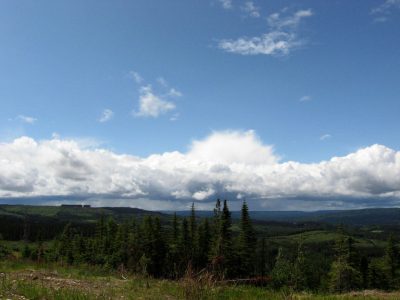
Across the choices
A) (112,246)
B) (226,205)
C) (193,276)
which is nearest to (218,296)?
(193,276)

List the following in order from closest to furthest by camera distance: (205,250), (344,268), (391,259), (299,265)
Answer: (299,265)
(344,268)
(205,250)
(391,259)

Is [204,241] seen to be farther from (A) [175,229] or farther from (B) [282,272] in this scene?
(B) [282,272]

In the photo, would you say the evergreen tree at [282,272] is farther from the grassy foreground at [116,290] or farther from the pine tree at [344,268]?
the pine tree at [344,268]

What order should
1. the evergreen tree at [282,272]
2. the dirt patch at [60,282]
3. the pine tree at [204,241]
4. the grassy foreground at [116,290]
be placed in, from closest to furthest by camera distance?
the grassy foreground at [116,290]
the evergreen tree at [282,272]
the dirt patch at [60,282]
the pine tree at [204,241]

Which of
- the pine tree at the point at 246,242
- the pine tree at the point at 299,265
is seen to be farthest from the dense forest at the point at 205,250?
the pine tree at the point at 299,265

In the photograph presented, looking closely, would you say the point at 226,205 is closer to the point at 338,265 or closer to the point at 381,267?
the point at 338,265

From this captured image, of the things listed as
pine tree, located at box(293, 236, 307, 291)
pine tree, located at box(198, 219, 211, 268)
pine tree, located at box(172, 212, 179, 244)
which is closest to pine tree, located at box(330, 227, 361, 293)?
pine tree, located at box(198, 219, 211, 268)

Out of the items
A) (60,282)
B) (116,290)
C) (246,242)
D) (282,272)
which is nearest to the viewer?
(282,272)

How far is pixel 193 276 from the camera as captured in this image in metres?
11.4

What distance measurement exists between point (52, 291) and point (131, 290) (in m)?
3.12

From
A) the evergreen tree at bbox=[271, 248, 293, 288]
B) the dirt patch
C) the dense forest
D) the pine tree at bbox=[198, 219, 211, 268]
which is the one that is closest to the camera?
the evergreen tree at bbox=[271, 248, 293, 288]

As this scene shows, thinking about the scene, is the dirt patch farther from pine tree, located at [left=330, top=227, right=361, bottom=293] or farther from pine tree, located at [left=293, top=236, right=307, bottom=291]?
pine tree, located at [left=330, top=227, right=361, bottom=293]

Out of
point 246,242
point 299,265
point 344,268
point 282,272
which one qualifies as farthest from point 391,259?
point 299,265

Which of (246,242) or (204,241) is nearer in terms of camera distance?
(246,242)
